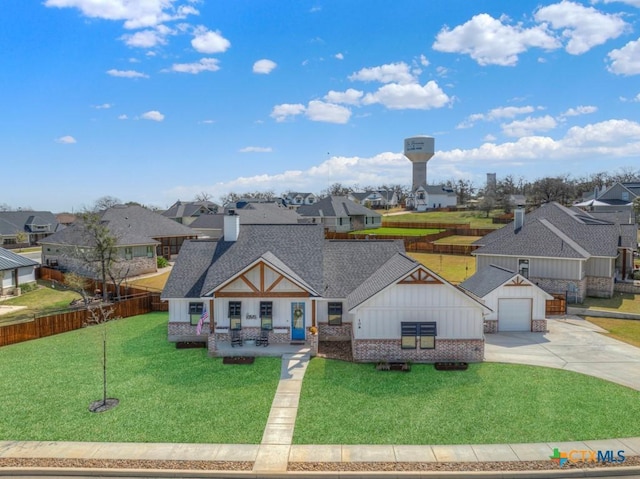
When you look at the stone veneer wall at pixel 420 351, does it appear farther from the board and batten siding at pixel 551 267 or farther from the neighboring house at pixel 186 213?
the neighboring house at pixel 186 213

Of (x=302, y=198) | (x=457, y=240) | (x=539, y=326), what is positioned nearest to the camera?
(x=539, y=326)

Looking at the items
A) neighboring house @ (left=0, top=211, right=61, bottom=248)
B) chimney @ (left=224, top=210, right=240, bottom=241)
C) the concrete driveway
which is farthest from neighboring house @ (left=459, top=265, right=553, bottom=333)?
neighboring house @ (left=0, top=211, right=61, bottom=248)

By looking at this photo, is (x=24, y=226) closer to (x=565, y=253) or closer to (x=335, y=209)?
(x=335, y=209)

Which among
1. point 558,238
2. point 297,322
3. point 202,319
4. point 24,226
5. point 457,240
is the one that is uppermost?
point 24,226

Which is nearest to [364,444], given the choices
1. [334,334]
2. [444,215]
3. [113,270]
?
[334,334]

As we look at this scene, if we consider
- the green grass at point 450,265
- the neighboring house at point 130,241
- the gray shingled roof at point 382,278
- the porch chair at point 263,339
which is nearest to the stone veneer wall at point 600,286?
the green grass at point 450,265

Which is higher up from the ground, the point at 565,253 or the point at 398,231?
the point at 398,231

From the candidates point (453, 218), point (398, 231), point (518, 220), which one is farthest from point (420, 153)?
point (518, 220)
